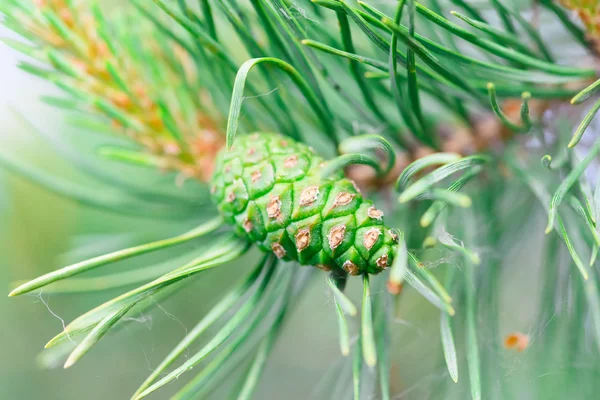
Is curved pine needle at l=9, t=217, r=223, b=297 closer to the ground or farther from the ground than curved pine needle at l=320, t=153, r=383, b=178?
farther from the ground

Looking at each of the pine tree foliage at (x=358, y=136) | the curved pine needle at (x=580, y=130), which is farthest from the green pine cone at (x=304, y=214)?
the curved pine needle at (x=580, y=130)

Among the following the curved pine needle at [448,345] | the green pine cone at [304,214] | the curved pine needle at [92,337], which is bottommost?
the curved pine needle at [448,345]

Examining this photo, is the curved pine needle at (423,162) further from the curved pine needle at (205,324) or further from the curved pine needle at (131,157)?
the curved pine needle at (131,157)

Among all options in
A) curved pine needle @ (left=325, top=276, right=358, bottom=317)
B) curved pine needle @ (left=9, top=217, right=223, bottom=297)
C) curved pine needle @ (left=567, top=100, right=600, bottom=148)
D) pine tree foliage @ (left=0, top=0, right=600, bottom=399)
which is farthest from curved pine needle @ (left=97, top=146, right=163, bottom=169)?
curved pine needle @ (left=567, top=100, right=600, bottom=148)

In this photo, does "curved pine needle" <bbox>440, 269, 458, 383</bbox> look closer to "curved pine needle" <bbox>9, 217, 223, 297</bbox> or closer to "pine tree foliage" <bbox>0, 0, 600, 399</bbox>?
"pine tree foliage" <bbox>0, 0, 600, 399</bbox>

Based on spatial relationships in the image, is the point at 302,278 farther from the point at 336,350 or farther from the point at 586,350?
the point at 336,350

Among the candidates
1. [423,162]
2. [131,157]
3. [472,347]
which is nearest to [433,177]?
[423,162]

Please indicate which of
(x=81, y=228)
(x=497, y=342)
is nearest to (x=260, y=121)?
(x=497, y=342)

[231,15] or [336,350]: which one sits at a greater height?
[231,15]
